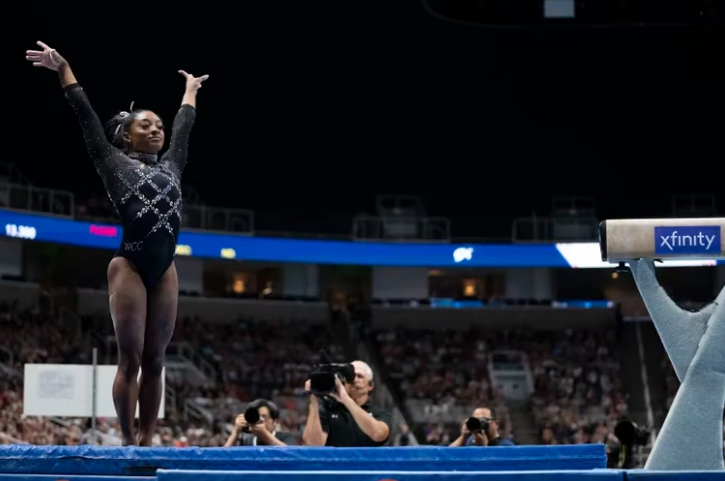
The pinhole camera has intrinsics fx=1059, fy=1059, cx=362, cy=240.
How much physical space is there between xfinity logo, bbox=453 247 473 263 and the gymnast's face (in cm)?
2012

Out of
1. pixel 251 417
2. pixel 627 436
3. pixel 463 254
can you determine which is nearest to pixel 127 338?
pixel 251 417

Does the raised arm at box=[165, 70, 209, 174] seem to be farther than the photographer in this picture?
No

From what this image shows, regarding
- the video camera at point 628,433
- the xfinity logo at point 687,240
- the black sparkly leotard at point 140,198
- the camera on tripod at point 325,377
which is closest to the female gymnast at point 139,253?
the black sparkly leotard at point 140,198

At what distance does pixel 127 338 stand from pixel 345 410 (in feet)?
4.33

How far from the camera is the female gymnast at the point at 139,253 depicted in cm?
483

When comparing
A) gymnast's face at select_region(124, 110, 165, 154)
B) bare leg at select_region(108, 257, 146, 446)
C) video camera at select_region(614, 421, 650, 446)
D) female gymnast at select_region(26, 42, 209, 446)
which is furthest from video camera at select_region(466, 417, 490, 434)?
gymnast's face at select_region(124, 110, 165, 154)

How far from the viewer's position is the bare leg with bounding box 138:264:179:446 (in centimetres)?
498

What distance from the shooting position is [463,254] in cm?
2509

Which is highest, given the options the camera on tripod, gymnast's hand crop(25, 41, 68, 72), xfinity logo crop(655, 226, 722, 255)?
gymnast's hand crop(25, 41, 68, 72)

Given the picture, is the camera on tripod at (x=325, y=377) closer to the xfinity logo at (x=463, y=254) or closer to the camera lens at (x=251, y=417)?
the camera lens at (x=251, y=417)

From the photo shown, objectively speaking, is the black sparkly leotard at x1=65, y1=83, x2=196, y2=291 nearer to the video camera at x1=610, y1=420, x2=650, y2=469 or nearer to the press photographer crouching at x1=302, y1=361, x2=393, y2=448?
the press photographer crouching at x1=302, y1=361, x2=393, y2=448

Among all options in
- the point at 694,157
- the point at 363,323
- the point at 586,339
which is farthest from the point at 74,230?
the point at 694,157

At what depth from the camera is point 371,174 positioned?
2680cm

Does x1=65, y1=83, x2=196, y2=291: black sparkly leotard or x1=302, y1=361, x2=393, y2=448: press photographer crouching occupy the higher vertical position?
x1=65, y1=83, x2=196, y2=291: black sparkly leotard
